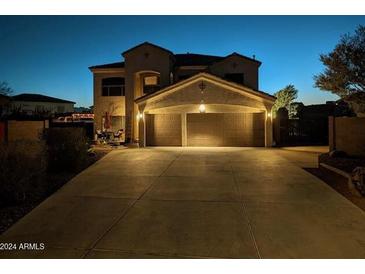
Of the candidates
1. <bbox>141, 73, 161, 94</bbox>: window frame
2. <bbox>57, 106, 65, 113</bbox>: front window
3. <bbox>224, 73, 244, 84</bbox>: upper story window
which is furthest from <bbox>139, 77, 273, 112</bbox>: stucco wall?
<bbox>57, 106, 65, 113</bbox>: front window

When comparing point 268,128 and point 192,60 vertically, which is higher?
point 192,60

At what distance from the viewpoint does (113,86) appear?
23250mm

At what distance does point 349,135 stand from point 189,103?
9214 mm

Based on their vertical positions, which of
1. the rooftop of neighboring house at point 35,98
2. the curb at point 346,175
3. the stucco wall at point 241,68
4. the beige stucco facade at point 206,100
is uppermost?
the rooftop of neighboring house at point 35,98

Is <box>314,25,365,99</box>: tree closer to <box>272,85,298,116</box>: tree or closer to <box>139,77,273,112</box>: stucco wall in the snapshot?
<box>139,77,273,112</box>: stucco wall

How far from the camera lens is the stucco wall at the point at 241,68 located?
22.6 m

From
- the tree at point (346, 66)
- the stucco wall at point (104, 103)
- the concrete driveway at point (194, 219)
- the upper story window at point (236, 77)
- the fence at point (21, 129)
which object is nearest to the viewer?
the concrete driveway at point (194, 219)

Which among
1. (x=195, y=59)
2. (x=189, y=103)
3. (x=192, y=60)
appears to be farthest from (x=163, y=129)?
(x=195, y=59)

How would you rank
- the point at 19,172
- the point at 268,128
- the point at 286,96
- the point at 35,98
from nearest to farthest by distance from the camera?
the point at 19,172, the point at 268,128, the point at 286,96, the point at 35,98

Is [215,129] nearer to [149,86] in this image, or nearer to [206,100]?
[206,100]

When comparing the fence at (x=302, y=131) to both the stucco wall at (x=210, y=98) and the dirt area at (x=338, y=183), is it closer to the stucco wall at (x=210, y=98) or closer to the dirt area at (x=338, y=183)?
the stucco wall at (x=210, y=98)

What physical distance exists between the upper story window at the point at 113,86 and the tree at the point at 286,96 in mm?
14180

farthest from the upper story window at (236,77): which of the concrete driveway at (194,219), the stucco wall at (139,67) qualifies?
the concrete driveway at (194,219)

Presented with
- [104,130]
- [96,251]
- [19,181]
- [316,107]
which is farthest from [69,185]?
[316,107]
